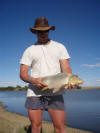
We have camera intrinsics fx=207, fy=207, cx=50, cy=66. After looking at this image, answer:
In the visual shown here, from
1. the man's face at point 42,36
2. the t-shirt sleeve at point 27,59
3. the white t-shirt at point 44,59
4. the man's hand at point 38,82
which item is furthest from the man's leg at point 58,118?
the man's face at point 42,36

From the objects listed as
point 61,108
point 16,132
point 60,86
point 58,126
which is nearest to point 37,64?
point 60,86

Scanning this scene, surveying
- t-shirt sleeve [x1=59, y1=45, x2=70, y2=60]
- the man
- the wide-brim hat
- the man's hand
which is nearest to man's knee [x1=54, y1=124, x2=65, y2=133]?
the man

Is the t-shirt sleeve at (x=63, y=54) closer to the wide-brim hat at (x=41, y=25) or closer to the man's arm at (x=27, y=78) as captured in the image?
the wide-brim hat at (x=41, y=25)

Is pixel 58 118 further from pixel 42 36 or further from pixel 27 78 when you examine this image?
pixel 42 36

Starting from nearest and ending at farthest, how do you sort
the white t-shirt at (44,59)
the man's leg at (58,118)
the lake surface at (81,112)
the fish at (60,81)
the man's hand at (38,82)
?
the fish at (60,81) → the man's hand at (38,82) → the man's leg at (58,118) → the white t-shirt at (44,59) → the lake surface at (81,112)

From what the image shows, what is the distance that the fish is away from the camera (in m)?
3.54

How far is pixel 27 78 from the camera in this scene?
3.94 metres

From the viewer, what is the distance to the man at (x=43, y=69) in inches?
155

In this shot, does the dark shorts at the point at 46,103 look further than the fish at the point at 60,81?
Yes

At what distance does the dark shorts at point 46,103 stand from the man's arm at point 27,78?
12.8 inches

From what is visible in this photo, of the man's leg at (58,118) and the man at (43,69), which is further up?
the man at (43,69)

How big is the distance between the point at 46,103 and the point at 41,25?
1.52 m

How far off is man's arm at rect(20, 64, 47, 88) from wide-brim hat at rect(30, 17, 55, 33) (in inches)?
29.5

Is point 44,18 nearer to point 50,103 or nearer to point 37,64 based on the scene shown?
point 37,64
